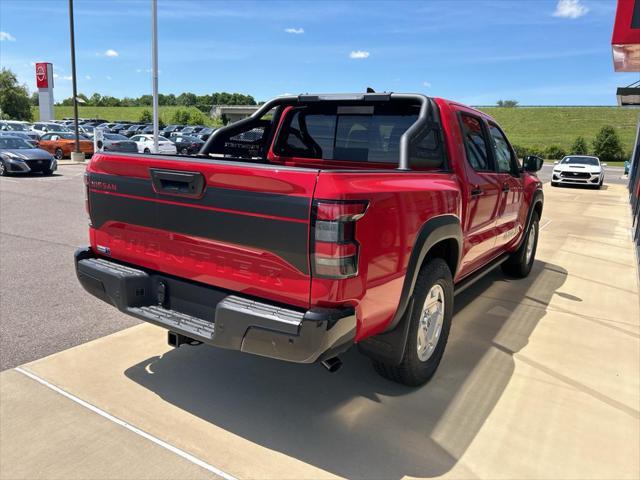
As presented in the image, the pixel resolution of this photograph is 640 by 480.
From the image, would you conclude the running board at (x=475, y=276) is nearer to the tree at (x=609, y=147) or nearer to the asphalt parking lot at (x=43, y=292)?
the asphalt parking lot at (x=43, y=292)

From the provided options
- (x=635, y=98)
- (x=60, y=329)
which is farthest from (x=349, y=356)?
(x=635, y=98)

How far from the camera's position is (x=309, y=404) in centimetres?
326

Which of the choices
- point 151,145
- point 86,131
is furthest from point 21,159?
point 86,131

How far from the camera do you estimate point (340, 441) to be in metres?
2.87

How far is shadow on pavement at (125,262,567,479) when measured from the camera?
2768 millimetres

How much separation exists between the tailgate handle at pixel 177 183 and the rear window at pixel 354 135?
152 cm

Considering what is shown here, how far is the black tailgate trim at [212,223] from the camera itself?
241 centimetres

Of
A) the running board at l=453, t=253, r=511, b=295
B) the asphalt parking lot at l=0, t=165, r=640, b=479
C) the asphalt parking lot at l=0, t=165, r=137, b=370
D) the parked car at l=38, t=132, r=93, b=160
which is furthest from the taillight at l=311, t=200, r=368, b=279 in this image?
the parked car at l=38, t=132, r=93, b=160

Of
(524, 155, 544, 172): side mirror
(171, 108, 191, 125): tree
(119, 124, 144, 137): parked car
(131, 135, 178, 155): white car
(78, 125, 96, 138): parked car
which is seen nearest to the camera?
(524, 155, 544, 172): side mirror

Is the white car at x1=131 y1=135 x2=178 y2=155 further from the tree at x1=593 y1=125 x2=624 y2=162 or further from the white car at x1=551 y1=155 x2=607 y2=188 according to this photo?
the tree at x1=593 y1=125 x2=624 y2=162

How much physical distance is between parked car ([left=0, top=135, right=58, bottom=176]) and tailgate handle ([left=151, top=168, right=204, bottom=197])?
16.4 metres

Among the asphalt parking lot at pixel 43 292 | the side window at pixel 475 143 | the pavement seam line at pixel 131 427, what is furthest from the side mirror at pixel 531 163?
the pavement seam line at pixel 131 427

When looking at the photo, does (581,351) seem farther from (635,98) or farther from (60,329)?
(635,98)

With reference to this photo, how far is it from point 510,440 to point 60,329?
3549 millimetres
